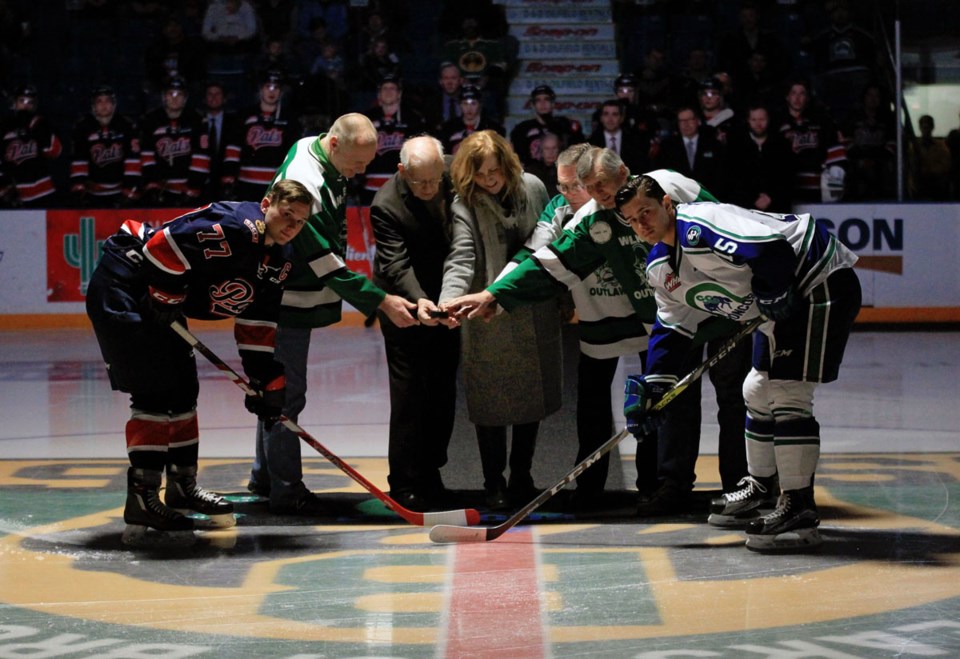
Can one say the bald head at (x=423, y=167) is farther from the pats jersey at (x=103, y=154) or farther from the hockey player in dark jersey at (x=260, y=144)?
the pats jersey at (x=103, y=154)

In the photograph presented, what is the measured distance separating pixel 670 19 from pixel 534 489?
29.8 feet

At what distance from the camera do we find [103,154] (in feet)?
36.9

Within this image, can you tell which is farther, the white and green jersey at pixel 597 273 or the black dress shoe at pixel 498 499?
the black dress shoe at pixel 498 499

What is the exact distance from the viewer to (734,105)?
467 inches

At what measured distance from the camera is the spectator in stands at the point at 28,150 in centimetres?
1129

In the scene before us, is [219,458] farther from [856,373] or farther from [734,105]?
[734,105]

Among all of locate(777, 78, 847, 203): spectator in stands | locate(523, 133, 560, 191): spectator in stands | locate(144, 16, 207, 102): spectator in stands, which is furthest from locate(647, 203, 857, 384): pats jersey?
locate(144, 16, 207, 102): spectator in stands

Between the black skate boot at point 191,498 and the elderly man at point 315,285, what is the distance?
245 mm

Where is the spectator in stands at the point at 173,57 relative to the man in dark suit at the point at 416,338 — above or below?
above

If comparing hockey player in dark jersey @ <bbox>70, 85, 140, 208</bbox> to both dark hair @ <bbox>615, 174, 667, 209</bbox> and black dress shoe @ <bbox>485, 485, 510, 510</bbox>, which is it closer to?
black dress shoe @ <bbox>485, 485, 510, 510</bbox>

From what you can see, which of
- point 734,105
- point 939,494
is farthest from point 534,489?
point 734,105

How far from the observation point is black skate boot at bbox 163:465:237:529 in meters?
4.75

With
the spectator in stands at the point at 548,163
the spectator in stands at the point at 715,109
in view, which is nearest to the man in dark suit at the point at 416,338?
the spectator in stands at the point at 548,163

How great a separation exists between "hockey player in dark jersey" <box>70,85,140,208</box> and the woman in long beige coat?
6751mm
